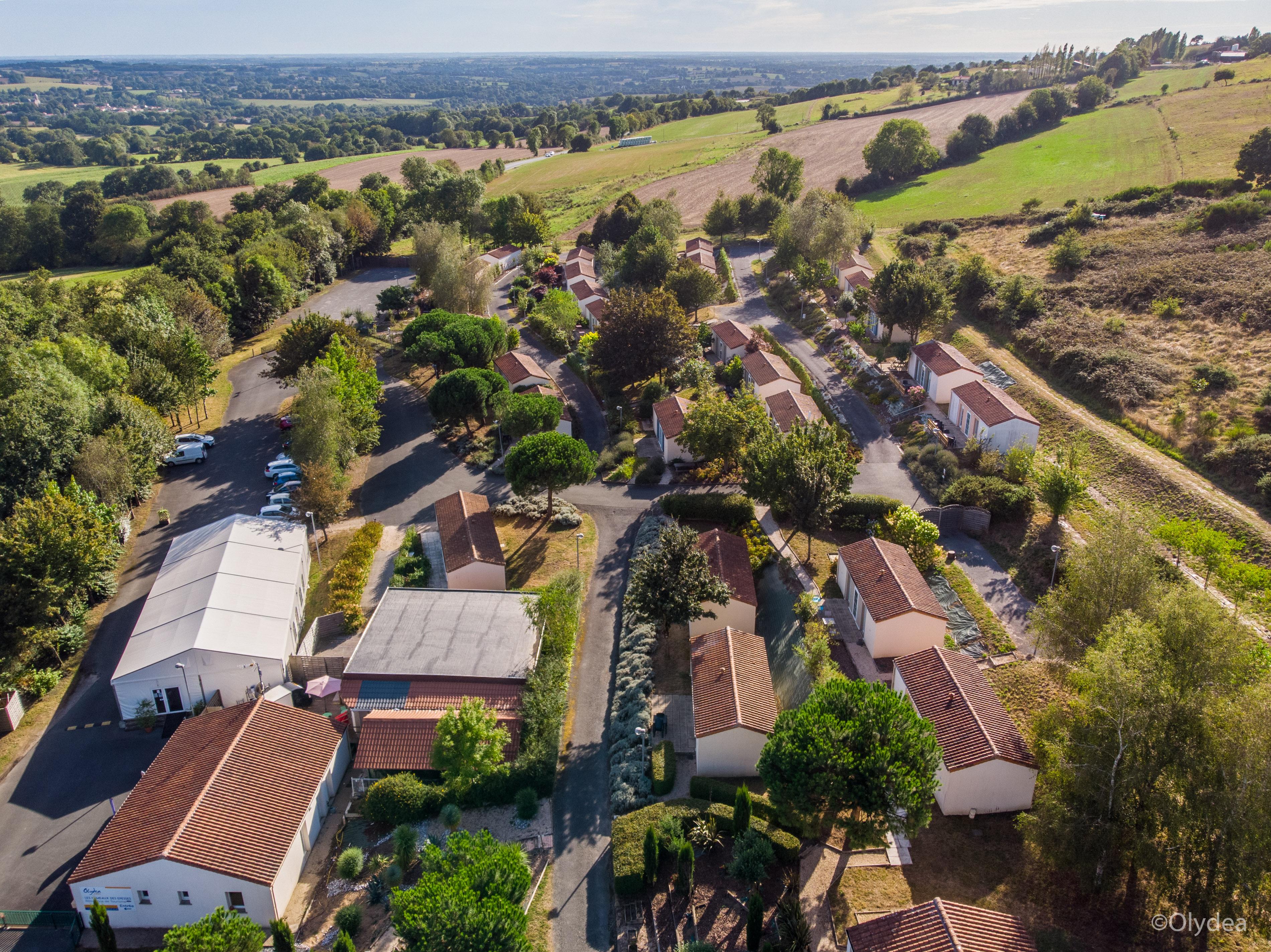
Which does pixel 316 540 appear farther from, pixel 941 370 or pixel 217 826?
pixel 941 370

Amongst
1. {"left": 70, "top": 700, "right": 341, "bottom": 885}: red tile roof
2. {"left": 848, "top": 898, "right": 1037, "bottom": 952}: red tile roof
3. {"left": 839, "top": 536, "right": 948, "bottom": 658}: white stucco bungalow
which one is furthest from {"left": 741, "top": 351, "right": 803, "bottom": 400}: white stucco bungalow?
{"left": 848, "top": 898, "right": 1037, "bottom": 952}: red tile roof

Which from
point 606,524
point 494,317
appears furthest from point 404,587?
point 494,317

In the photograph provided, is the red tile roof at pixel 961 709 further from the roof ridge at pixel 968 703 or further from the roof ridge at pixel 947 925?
the roof ridge at pixel 947 925

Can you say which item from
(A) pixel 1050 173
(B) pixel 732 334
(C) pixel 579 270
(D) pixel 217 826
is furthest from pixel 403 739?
(A) pixel 1050 173

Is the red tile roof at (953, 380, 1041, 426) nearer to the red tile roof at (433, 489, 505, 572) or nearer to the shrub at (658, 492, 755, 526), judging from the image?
the shrub at (658, 492, 755, 526)

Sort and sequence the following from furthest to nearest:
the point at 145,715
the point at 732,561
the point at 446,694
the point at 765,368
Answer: the point at 765,368 → the point at 732,561 → the point at 145,715 → the point at 446,694

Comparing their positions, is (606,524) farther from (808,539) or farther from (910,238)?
(910,238)

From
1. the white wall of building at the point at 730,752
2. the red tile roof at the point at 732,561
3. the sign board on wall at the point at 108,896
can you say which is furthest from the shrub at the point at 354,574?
the white wall of building at the point at 730,752
